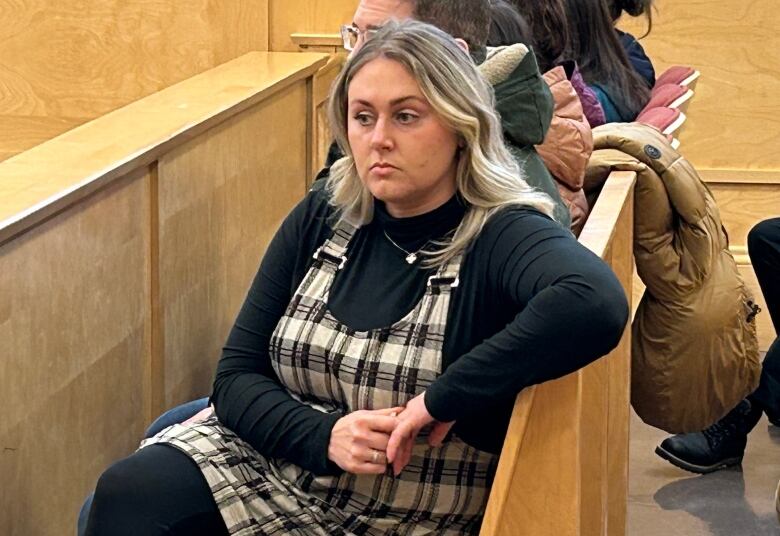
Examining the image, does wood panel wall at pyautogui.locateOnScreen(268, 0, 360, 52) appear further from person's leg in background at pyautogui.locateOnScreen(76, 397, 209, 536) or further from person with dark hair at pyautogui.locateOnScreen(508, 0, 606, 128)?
person's leg in background at pyautogui.locateOnScreen(76, 397, 209, 536)

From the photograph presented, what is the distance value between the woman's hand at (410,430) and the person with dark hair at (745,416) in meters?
2.25

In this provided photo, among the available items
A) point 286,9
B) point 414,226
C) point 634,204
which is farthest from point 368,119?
point 286,9

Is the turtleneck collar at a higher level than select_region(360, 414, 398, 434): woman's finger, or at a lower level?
higher

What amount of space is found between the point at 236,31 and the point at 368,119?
2405 millimetres

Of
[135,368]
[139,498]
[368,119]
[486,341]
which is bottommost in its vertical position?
[135,368]

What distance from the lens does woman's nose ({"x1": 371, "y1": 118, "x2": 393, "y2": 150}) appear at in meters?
1.99

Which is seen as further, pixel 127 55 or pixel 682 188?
pixel 127 55

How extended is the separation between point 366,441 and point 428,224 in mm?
328

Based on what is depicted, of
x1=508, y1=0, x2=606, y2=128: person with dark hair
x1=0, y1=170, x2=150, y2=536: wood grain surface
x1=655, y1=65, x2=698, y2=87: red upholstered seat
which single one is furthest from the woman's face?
x1=655, y1=65, x2=698, y2=87: red upholstered seat

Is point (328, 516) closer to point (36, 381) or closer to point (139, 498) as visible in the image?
point (139, 498)

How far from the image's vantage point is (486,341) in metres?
1.84

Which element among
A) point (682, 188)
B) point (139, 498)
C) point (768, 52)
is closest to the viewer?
point (139, 498)

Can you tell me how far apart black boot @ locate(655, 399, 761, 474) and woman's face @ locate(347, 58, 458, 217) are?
222 cm

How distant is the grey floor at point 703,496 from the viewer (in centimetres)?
359
